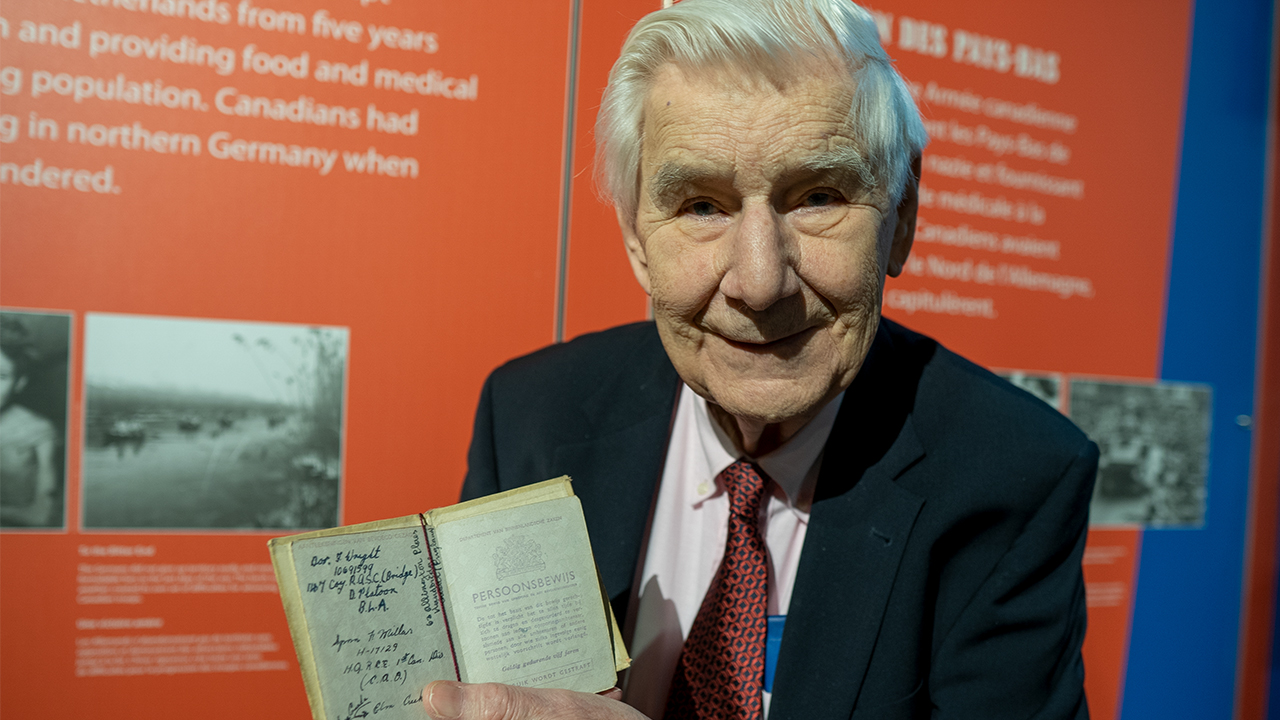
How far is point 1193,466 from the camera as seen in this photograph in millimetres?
2500

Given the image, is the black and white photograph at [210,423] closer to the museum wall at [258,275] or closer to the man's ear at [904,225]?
the museum wall at [258,275]

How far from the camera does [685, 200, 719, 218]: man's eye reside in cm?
112

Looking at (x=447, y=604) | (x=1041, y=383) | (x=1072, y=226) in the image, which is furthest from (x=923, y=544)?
(x=1072, y=226)

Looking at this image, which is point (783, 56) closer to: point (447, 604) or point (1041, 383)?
point (447, 604)

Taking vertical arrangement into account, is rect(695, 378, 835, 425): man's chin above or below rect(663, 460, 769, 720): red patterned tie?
above

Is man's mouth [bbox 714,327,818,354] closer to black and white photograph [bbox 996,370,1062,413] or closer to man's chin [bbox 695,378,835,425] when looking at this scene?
man's chin [bbox 695,378,835,425]

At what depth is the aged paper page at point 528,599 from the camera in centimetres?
86

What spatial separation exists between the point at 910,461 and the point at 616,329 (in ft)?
2.11

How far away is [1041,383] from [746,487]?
4.70 feet

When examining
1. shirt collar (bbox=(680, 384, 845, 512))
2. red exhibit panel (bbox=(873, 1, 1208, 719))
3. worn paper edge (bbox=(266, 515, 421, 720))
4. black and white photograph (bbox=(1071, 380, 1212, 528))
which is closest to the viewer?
worn paper edge (bbox=(266, 515, 421, 720))

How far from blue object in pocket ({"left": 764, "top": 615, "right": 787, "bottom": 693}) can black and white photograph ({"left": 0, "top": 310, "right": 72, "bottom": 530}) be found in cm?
130

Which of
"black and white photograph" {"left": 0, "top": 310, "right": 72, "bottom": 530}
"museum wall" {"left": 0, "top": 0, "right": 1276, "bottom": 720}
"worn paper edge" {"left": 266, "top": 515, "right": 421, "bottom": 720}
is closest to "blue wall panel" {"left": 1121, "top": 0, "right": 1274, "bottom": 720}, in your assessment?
"museum wall" {"left": 0, "top": 0, "right": 1276, "bottom": 720}

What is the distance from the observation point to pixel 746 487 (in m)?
1.27

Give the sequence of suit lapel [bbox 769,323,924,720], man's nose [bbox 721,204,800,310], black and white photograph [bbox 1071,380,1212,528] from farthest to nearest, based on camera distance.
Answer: black and white photograph [bbox 1071,380,1212,528] → suit lapel [bbox 769,323,924,720] → man's nose [bbox 721,204,800,310]
